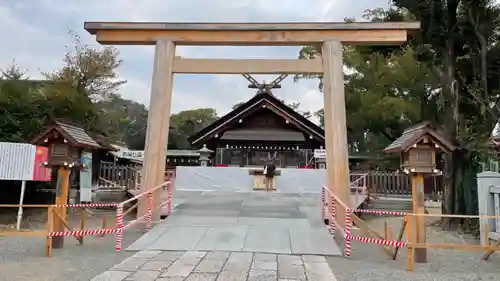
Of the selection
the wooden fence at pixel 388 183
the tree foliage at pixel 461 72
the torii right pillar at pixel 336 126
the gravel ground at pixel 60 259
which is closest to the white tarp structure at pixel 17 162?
the gravel ground at pixel 60 259

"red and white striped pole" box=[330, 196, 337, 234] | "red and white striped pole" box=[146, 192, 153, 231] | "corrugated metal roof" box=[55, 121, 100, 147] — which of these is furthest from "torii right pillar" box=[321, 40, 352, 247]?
"corrugated metal roof" box=[55, 121, 100, 147]

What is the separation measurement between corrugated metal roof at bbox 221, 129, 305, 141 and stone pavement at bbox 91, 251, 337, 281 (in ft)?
55.2

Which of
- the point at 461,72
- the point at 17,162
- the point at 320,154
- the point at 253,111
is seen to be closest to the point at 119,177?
the point at 17,162

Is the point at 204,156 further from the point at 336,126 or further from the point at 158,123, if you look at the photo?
the point at 336,126

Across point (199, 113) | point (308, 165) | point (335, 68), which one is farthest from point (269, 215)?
point (199, 113)

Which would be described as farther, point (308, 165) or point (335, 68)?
point (308, 165)

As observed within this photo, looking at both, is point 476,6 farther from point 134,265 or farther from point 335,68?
point 134,265

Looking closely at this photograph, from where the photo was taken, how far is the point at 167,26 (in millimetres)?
10133

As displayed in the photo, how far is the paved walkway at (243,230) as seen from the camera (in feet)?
23.6

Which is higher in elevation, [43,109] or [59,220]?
[43,109]

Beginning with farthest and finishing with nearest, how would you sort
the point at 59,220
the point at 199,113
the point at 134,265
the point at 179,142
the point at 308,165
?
1. the point at 199,113
2. the point at 179,142
3. the point at 308,165
4. the point at 59,220
5. the point at 134,265

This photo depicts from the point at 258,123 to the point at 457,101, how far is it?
1388 cm

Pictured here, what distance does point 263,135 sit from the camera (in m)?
23.6

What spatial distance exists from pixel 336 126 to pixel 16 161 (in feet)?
32.1
